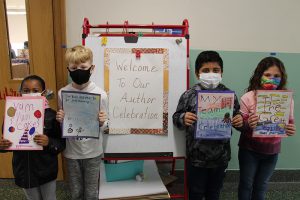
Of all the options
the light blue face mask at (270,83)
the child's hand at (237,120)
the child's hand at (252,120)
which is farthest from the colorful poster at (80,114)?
the light blue face mask at (270,83)

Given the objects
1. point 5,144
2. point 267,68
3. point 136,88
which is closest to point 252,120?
point 267,68

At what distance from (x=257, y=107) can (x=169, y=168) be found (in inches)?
51.8

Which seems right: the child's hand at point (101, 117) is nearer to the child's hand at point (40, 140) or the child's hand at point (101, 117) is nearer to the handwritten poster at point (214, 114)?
the child's hand at point (40, 140)

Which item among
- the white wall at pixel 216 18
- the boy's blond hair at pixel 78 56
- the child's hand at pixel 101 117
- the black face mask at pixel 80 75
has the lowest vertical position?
the child's hand at pixel 101 117

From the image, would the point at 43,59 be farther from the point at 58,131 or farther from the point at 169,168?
the point at 169,168

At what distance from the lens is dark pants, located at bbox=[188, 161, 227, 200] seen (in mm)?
1790

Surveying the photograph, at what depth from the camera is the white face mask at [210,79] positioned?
1692 mm

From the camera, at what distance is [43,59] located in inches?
96.7

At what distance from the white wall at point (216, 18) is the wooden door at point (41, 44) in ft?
0.37

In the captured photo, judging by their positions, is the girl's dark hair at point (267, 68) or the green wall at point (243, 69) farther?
the green wall at point (243, 69)

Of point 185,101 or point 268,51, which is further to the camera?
point 268,51

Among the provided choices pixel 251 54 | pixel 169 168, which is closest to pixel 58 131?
pixel 169 168

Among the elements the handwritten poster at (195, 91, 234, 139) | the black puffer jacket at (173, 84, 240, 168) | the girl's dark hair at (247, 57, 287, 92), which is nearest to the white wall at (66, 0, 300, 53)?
the girl's dark hair at (247, 57, 287, 92)

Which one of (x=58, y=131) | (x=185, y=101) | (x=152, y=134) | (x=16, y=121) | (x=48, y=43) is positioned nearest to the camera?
(x=16, y=121)
